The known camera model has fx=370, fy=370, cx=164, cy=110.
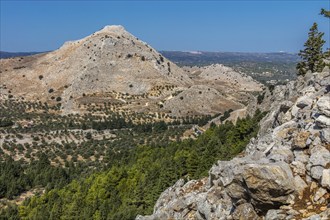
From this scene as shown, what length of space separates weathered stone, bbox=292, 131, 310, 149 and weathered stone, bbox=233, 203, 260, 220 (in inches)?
200

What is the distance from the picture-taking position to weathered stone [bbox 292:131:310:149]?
23.2 metres

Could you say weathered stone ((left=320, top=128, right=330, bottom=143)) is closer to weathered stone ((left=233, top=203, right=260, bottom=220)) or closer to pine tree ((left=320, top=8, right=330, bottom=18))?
weathered stone ((left=233, top=203, right=260, bottom=220))

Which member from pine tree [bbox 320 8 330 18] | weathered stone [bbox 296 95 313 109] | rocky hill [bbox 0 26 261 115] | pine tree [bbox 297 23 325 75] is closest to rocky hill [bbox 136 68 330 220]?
weathered stone [bbox 296 95 313 109]

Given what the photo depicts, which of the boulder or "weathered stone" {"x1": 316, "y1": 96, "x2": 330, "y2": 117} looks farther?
"weathered stone" {"x1": 316, "y1": 96, "x2": 330, "y2": 117}

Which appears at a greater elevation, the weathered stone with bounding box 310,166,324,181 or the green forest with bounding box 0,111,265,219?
the weathered stone with bounding box 310,166,324,181

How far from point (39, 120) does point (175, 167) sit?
10095 cm

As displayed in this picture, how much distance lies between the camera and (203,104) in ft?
503

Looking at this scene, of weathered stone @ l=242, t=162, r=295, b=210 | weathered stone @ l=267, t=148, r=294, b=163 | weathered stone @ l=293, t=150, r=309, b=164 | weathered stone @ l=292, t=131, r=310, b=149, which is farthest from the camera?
weathered stone @ l=292, t=131, r=310, b=149

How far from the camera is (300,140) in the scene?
2353 cm

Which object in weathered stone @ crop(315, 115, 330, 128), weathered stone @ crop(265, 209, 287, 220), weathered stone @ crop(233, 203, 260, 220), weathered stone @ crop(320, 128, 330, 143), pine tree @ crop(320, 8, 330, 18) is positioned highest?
pine tree @ crop(320, 8, 330, 18)

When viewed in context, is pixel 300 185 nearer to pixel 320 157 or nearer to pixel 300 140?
pixel 320 157

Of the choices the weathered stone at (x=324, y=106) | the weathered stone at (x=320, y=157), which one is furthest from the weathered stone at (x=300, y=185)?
the weathered stone at (x=324, y=106)

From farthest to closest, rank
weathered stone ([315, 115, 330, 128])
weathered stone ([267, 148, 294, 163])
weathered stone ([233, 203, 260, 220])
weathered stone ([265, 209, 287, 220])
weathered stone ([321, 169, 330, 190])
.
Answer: weathered stone ([315, 115, 330, 128]), weathered stone ([267, 148, 294, 163]), weathered stone ([233, 203, 260, 220]), weathered stone ([265, 209, 287, 220]), weathered stone ([321, 169, 330, 190])

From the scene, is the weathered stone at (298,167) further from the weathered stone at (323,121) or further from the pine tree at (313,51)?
the pine tree at (313,51)
